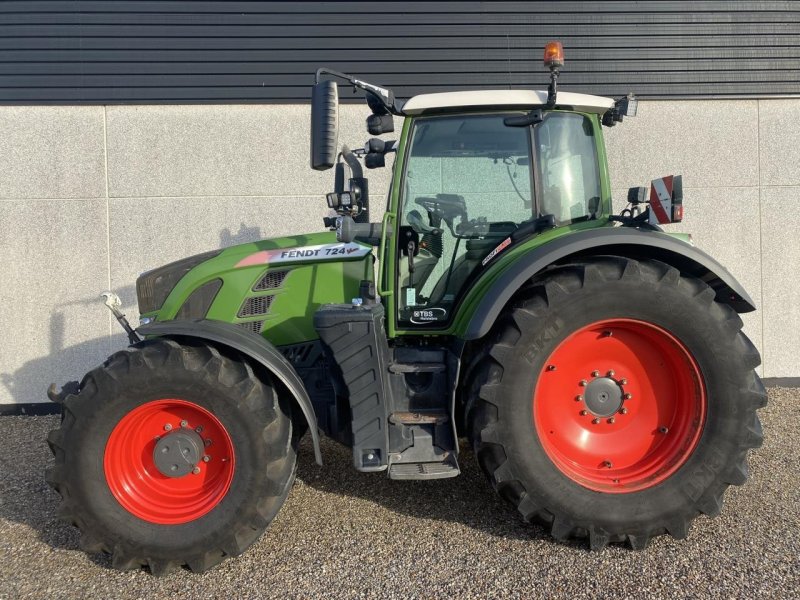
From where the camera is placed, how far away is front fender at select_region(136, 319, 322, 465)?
8.74ft

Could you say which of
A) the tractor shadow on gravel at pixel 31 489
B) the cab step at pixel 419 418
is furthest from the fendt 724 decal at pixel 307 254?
the tractor shadow on gravel at pixel 31 489

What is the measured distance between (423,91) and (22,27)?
3800 millimetres

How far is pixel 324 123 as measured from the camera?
245 centimetres

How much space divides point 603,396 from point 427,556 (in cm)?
114

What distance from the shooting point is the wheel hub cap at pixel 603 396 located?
2801 mm

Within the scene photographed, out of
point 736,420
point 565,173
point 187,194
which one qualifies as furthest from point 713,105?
point 187,194

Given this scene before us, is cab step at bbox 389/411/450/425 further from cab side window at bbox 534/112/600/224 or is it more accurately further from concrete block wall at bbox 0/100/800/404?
concrete block wall at bbox 0/100/800/404

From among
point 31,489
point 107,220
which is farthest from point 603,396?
point 107,220

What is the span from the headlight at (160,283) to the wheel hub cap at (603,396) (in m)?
2.28

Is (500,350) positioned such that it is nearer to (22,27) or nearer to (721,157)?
(721,157)

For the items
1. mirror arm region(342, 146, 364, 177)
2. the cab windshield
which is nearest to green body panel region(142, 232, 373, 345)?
the cab windshield

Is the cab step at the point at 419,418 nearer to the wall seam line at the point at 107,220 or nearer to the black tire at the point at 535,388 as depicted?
the black tire at the point at 535,388

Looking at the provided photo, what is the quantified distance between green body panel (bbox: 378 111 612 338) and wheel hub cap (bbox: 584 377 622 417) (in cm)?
69

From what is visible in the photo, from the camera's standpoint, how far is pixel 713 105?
5418mm
